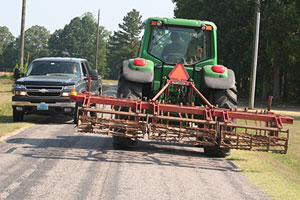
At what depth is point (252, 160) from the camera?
30.7 ft

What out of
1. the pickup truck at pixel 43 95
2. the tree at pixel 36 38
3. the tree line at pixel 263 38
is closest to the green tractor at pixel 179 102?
the pickup truck at pixel 43 95

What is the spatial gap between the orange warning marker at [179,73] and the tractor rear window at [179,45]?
2.30ft

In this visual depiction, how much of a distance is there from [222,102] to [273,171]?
1852 millimetres

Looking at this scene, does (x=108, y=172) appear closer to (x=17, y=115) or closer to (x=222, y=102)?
(x=222, y=102)

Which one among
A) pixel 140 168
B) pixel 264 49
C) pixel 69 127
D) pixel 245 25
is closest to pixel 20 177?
pixel 140 168

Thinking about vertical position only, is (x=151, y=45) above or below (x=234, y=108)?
above

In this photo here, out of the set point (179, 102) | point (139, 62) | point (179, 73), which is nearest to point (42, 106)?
point (139, 62)

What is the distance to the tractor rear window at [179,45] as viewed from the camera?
10.2 meters

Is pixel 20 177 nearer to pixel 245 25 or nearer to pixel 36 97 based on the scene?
pixel 36 97

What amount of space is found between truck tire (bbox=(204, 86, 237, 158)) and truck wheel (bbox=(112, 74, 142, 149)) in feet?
5.11

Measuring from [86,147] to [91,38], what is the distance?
116 metres

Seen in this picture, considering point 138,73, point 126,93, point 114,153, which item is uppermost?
point 138,73

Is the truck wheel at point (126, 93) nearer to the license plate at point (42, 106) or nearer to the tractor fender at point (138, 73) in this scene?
the tractor fender at point (138, 73)

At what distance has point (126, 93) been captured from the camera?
9367mm
